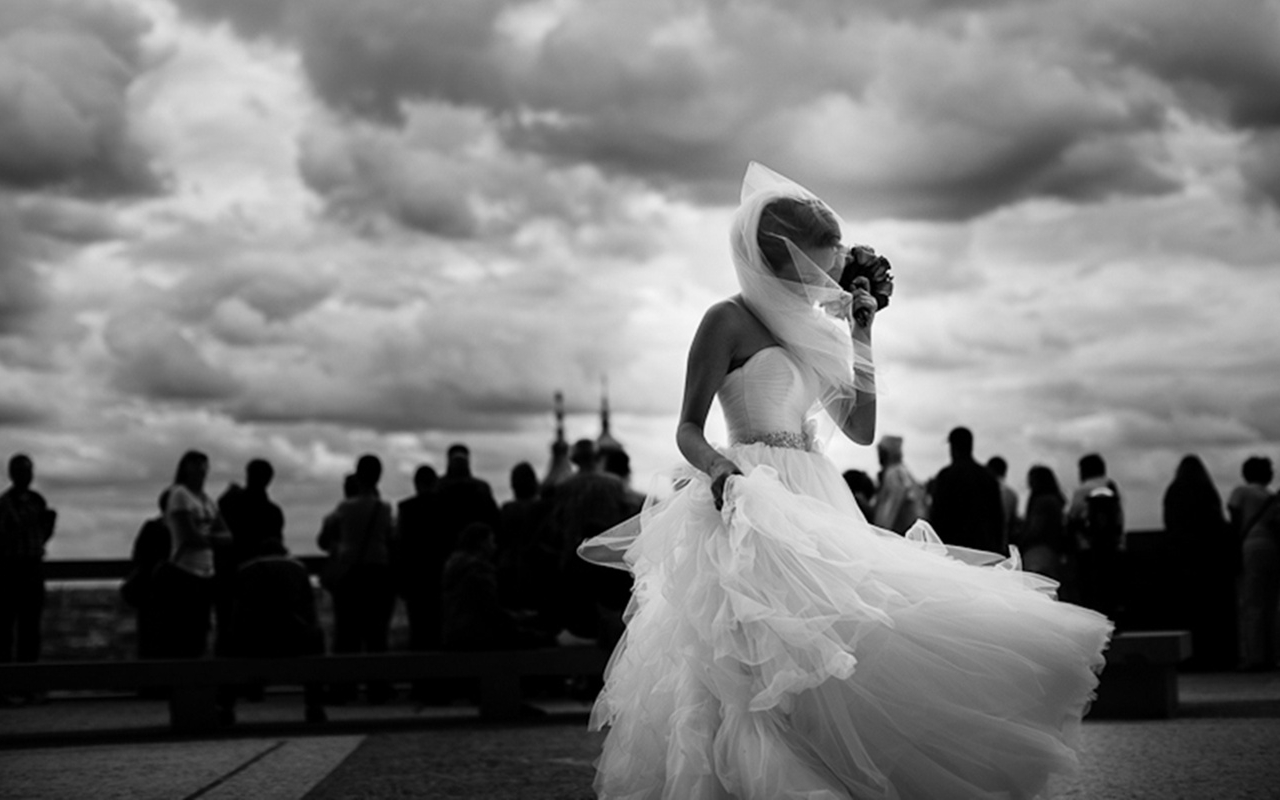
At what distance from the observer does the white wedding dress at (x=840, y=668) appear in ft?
13.3

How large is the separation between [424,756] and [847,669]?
4920 mm

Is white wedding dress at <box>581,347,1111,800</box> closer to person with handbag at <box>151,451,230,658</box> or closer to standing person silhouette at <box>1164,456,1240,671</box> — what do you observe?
person with handbag at <box>151,451,230,658</box>

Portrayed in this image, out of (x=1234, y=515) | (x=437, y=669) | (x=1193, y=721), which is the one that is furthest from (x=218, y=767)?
(x=1234, y=515)

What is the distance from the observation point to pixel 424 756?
8.34m

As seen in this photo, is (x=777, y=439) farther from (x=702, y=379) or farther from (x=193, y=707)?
(x=193, y=707)

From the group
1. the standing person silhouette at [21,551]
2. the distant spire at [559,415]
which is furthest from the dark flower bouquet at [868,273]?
the distant spire at [559,415]

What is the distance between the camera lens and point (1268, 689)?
12.0 metres

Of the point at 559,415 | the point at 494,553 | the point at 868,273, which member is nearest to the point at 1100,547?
the point at 494,553

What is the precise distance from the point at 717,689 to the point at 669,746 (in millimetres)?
232

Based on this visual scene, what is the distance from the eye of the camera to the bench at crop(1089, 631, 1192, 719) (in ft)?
32.8

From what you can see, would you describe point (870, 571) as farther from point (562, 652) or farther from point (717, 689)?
point (562, 652)

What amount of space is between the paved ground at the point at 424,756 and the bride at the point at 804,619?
0.54m

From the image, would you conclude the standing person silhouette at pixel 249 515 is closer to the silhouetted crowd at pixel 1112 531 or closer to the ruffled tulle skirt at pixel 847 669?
the silhouetted crowd at pixel 1112 531

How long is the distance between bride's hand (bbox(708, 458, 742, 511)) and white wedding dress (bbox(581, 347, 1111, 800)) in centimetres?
3
